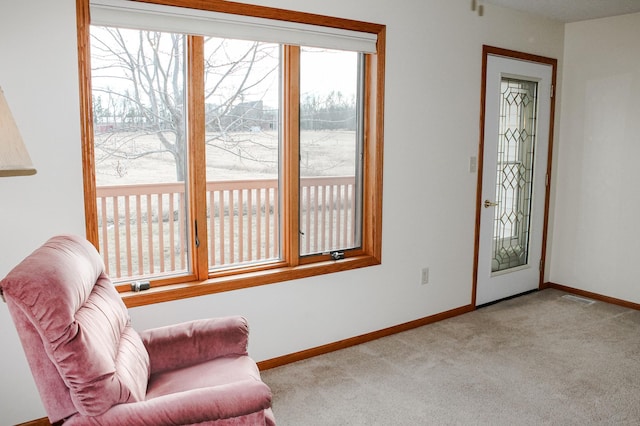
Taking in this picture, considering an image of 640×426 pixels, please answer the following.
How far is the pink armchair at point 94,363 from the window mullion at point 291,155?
119 centimetres

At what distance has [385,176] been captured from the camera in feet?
11.5

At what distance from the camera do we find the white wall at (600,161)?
4262 mm

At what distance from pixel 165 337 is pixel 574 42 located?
4.23m

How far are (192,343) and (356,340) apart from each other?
4.95 ft

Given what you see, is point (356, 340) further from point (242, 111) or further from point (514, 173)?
point (514, 173)

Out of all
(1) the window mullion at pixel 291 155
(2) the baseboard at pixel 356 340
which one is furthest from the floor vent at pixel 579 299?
(1) the window mullion at pixel 291 155

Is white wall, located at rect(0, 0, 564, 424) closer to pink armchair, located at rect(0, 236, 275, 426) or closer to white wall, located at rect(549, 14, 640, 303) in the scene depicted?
white wall, located at rect(549, 14, 640, 303)

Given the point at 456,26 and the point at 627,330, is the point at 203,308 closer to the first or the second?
the point at 456,26

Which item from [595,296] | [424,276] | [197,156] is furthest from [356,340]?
[595,296]

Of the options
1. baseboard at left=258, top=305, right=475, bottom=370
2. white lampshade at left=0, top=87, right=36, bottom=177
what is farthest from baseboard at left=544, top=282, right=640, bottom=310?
white lampshade at left=0, top=87, right=36, bottom=177

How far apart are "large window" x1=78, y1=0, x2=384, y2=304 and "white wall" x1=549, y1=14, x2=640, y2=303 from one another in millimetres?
2237

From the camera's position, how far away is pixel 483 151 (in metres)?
4.11

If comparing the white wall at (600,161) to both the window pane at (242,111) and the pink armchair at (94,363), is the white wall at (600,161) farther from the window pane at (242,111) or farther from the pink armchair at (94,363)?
the pink armchair at (94,363)

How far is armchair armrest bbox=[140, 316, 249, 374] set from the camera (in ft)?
7.20
